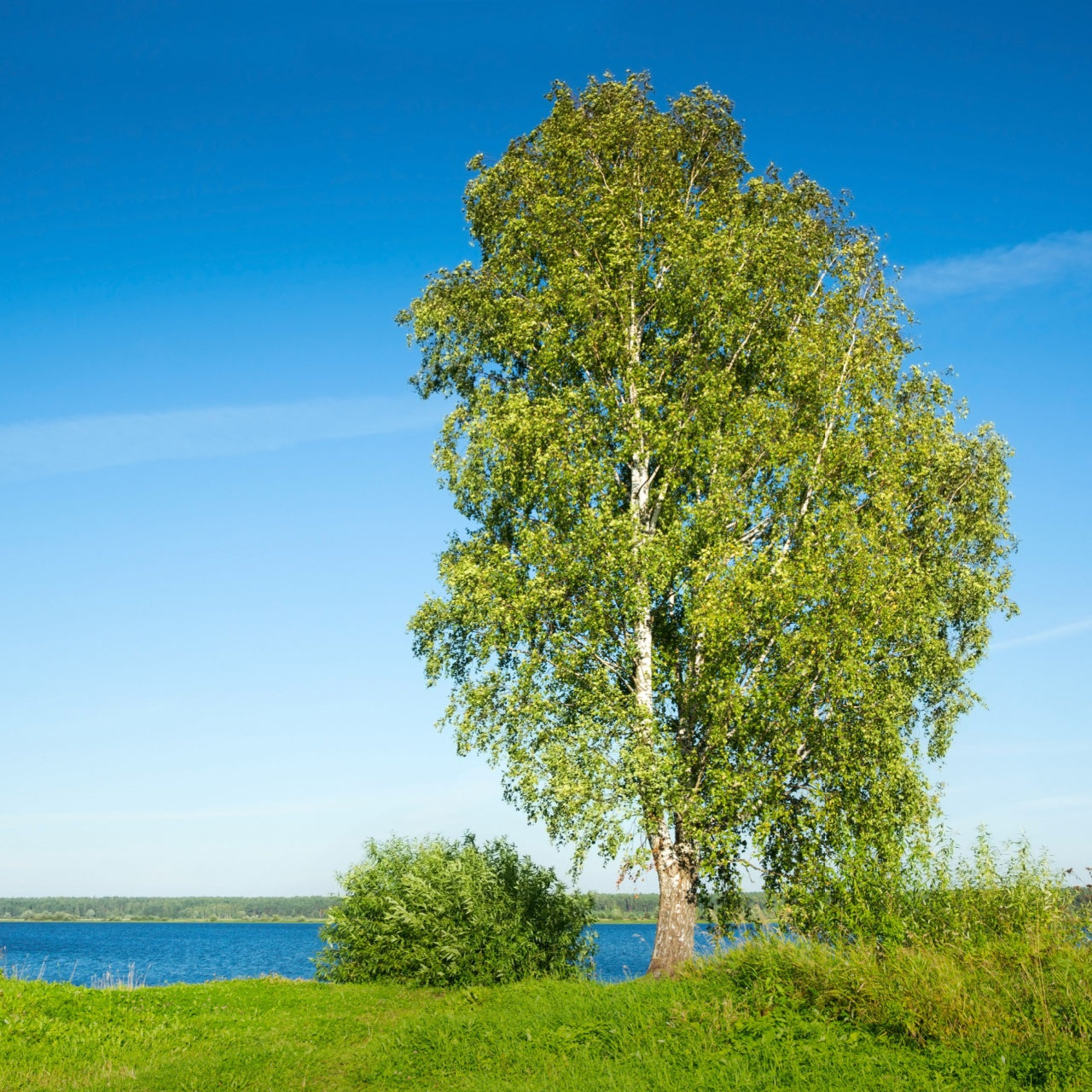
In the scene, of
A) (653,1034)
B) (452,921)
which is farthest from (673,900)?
(653,1034)

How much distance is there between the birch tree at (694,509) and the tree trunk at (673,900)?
60 millimetres

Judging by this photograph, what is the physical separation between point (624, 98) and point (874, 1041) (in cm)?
2133

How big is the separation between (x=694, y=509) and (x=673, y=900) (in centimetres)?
746

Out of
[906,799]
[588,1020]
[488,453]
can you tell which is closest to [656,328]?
[488,453]

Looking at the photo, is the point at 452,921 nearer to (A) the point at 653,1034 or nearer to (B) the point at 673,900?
(B) the point at 673,900

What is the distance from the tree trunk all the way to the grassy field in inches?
104

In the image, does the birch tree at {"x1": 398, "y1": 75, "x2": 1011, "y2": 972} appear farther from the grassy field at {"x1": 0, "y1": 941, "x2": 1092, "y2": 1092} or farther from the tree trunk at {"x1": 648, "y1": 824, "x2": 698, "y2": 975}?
the grassy field at {"x1": 0, "y1": 941, "x2": 1092, "y2": 1092}

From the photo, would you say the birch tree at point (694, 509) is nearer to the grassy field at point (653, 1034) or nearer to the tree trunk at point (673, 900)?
the tree trunk at point (673, 900)

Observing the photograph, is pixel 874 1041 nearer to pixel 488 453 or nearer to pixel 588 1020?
pixel 588 1020

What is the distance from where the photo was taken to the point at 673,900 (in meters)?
16.6

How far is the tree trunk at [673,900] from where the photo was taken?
1630 cm

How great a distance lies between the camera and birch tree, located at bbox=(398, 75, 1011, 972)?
16.5 meters

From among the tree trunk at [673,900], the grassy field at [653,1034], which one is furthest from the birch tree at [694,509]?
the grassy field at [653,1034]

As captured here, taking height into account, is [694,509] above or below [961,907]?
above
